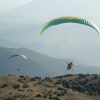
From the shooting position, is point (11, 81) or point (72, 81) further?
point (72, 81)

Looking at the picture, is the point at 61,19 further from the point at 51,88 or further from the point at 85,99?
the point at 51,88

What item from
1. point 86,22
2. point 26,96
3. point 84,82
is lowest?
point 26,96

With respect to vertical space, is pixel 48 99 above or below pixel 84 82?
below

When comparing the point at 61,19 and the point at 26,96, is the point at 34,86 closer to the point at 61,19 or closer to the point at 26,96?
the point at 26,96

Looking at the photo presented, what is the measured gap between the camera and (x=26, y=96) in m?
58.2

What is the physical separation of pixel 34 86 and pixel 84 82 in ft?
70.2

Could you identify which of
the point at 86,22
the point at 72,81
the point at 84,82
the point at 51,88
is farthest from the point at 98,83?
the point at 86,22

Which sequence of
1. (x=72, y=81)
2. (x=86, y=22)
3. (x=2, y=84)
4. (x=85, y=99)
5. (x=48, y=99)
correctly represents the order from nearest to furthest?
(x=86, y=22) → (x=48, y=99) → (x=85, y=99) → (x=2, y=84) → (x=72, y=81)

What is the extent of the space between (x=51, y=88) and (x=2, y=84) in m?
15.3

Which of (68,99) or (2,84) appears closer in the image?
(68,99)

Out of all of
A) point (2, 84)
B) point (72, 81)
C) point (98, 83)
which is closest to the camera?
point (2, 84)

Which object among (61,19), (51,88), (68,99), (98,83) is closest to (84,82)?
(98,83)

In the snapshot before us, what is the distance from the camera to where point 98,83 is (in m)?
81.9

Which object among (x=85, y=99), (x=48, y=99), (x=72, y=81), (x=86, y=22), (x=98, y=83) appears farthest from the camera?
(x=72, y=81)
